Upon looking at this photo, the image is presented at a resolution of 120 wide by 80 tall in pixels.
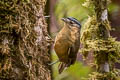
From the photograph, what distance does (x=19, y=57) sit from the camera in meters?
2.11

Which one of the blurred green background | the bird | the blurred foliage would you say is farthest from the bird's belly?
the blurred foliage

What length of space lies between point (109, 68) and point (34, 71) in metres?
1.04

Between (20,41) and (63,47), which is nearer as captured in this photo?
(20,41)

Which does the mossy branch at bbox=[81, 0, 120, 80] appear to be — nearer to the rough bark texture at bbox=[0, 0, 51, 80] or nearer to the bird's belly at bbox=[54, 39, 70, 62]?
the bird's belly at bbox=[54, 39, 70, 62]

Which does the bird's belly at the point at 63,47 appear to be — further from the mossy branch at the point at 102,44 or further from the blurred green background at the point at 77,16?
the blurred green background at the point at 77,16

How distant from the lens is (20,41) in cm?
214

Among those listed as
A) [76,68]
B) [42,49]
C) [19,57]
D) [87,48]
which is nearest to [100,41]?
[87,48]

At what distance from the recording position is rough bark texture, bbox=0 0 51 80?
6.76 feet

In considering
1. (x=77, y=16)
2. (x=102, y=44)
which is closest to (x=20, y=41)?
(x=102, y=44)

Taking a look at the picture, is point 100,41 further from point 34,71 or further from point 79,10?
point 79,10

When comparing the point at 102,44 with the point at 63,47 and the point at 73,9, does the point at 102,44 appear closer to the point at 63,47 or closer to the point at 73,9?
the point at 63,47

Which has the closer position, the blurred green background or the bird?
the bird

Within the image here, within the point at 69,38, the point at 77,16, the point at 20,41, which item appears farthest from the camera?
the point at 77,16

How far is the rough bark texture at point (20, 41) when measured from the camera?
2.06 m
